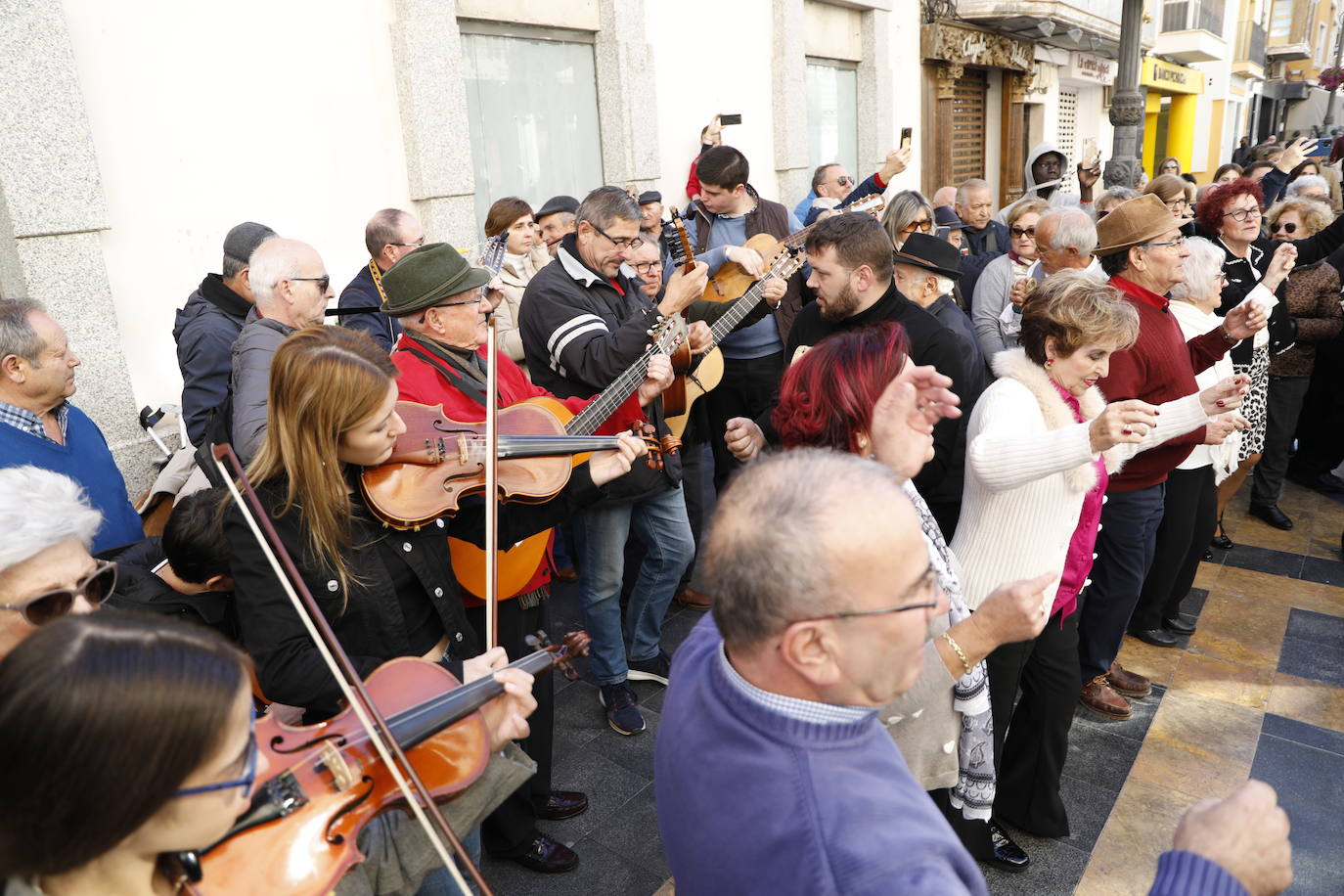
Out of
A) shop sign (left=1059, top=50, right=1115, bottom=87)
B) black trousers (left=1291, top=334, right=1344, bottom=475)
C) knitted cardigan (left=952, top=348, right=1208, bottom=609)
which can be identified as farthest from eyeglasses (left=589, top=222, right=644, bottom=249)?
shop sign (left=1059, top=50, right=1115, bottom=87)

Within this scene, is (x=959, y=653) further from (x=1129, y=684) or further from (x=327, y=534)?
(x=1129, y=684)

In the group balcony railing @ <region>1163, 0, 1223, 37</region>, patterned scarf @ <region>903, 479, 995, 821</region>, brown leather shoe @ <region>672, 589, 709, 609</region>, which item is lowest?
brown leather shoe @ <region>672, 589, 709, 609</region>

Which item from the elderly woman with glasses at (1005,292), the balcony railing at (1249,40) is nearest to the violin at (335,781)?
the elderly woman with glasses at (1005,292)

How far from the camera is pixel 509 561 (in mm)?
2617

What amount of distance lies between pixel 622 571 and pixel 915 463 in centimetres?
190

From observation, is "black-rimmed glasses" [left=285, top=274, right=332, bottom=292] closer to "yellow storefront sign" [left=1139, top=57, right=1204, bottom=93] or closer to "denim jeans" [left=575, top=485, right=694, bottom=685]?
"denim jeans" [left=575, top=485, right=694, bottom=685]

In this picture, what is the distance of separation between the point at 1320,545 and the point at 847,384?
4.72 m

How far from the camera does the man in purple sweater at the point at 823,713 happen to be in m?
1.09

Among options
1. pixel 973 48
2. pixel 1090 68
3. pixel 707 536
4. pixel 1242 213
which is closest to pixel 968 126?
pixel 973 48

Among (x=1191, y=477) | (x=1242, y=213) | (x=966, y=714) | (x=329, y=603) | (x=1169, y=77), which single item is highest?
(x=1169, y=77)

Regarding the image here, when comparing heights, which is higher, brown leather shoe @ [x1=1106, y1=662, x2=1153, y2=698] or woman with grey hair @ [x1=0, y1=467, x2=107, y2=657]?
woman with grey hair @ [x1=0, y1=467, x2=107, y2=657]

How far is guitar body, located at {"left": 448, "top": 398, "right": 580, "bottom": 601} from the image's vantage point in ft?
8.26

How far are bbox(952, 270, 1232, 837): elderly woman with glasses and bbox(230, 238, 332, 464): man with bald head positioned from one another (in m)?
2.29

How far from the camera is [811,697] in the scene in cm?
118
